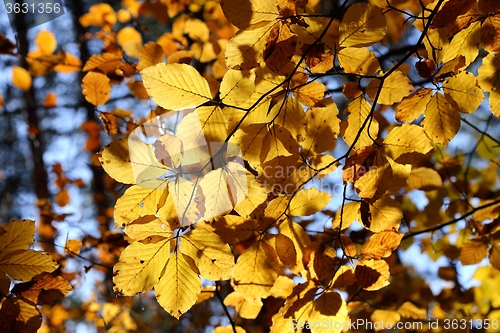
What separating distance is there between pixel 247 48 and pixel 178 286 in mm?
484

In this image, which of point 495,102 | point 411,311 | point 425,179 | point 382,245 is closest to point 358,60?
point 495,102

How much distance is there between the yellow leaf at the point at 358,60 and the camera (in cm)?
85

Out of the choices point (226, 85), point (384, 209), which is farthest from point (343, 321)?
point (226, 85)

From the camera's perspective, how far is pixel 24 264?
81 centimetres

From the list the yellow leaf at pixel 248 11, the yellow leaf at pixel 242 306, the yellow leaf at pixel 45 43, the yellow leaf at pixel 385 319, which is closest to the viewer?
the yellow leaf at pixel 248 11

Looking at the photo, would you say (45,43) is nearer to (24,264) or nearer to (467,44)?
(24,264)

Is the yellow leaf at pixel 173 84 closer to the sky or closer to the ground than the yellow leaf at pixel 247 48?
closer to the ground

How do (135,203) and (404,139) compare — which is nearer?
(135,203)

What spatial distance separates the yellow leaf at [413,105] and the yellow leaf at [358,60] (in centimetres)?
10

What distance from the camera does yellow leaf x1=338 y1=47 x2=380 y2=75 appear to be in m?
0.85

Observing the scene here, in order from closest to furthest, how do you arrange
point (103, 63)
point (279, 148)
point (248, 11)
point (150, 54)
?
point (248, 11) → point (279, 148) → point (150, 54) → point (103, 63)

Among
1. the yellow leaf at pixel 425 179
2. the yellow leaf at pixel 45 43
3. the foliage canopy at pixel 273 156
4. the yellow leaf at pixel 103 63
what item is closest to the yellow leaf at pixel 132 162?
the foliage canopy at pixel 273 156

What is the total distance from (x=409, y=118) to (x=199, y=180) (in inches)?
19.5

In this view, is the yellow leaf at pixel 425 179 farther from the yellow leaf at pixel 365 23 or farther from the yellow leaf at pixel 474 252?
the yellow leaf at pixel 365 23
